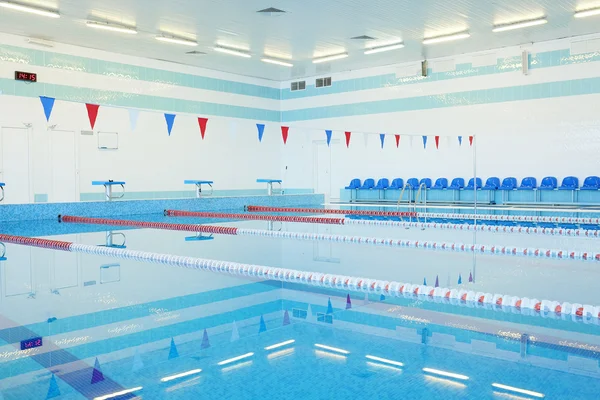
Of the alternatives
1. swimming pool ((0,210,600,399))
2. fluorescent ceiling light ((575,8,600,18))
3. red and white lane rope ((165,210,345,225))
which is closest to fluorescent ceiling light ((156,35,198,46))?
red and white lane rope ((165,210,345,225))

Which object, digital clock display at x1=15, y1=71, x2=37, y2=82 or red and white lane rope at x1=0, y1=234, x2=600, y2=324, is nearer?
red and white lane rope at x1=0, y1=234, x2=600, y2=324

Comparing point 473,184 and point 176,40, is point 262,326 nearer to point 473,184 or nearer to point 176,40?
point 176,40

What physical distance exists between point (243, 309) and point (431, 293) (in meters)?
1.45

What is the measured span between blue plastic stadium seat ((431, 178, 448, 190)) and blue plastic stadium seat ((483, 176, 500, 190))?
3.54 ft

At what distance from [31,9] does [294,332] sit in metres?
9.77

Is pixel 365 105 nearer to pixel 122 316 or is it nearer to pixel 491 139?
pixel 491 139

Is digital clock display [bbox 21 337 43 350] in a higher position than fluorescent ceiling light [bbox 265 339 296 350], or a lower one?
higher

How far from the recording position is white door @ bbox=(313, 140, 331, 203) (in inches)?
699

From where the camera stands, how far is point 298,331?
3152mm

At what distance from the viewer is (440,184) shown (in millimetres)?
14508

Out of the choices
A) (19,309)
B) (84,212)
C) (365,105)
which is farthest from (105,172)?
(19,309)

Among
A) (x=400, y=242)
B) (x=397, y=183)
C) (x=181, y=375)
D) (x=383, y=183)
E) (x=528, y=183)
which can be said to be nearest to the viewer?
(x=181, y=375)

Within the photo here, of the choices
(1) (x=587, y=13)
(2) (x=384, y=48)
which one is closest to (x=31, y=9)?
(2) (x=384, y=48)

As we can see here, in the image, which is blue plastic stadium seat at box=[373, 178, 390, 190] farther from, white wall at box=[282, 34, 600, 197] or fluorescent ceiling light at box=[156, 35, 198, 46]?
fluorescent ceiling light at box=[156, 35, 198, 46]
